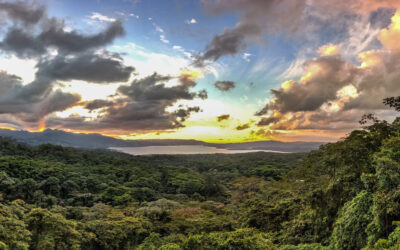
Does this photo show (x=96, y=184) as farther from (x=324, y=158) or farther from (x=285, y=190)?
(x=324, y=158)

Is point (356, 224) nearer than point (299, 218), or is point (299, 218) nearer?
point (356, 224)

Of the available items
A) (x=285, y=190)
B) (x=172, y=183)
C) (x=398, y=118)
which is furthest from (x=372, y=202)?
(x=172, y=183)

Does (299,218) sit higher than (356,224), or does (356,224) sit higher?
(356,224)

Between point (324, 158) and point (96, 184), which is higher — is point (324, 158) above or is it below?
above

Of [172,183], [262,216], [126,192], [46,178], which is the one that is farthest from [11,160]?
[262,216]

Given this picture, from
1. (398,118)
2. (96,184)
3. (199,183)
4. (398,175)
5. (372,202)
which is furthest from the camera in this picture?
(199,183)

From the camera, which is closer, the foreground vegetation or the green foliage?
the foreground vegetation

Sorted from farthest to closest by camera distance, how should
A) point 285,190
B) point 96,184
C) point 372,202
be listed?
point 96,184 < point 285,190 < point 372,202

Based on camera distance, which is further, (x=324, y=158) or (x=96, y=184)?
(x=96, y=184)

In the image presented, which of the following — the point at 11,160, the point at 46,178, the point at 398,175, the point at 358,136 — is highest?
the point at 358,136

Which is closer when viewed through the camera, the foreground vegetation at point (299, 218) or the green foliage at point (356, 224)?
the foreground vegetation at point (299, 218)

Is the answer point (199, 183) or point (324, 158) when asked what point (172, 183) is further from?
point (324, 158)
